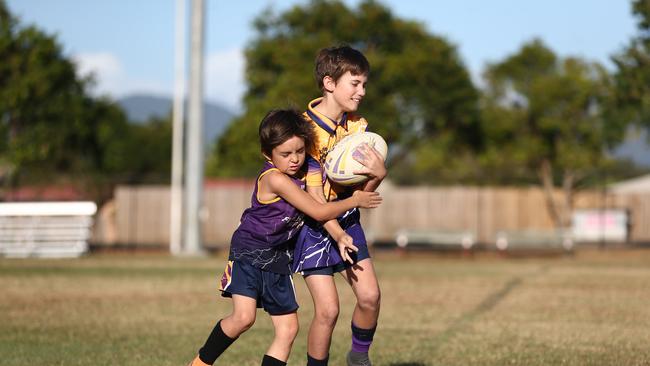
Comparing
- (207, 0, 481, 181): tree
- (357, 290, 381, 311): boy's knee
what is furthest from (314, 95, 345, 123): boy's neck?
(207, 0, 481, 181): tree

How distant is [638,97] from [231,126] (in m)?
22.7

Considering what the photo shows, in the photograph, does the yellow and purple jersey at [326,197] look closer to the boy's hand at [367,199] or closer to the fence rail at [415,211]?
the boy's hand at [367,199]

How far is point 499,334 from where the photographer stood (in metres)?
9.63

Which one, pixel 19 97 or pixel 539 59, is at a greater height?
pixel 539 59

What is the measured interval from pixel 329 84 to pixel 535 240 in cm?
2515

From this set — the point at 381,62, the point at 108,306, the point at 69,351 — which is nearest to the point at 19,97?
the point at 381,62

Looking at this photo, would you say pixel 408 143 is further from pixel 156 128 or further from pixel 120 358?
pixel 156 128

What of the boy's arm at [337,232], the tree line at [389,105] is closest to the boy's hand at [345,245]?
the boy's arm at [337,232]

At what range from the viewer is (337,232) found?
5.71m

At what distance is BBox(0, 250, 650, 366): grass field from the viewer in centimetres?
815

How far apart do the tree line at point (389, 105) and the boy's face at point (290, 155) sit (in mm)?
21251

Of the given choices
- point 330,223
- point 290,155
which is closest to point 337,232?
point 330,223

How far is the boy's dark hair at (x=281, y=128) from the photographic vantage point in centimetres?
565

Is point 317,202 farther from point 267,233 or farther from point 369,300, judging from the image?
point 369,300
